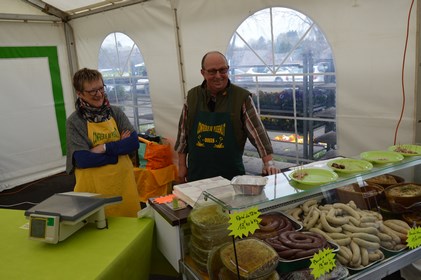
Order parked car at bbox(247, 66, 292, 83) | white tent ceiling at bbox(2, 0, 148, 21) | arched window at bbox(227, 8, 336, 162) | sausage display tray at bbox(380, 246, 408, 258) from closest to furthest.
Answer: sausage display tray at bbox(380, 246, 408, 258)
arched window at bbox(227, 8, 336, 162)
parked car at bbox(247, 66, 292, 83)
white tent ceiling at bbox(2, 0, 148, 21)

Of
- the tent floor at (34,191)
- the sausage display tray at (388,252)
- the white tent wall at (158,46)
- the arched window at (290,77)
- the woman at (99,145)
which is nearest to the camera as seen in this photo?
the sausage display tray at (388,252)

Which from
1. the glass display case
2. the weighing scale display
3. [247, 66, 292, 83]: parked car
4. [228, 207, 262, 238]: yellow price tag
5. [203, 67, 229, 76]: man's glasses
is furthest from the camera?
[247, 66, 292, 83]: parked car

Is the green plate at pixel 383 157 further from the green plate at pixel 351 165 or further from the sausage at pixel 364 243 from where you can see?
the sausage at pixel 364 243

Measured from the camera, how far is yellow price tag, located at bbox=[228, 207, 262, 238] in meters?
1.18

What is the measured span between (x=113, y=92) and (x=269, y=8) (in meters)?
3.41

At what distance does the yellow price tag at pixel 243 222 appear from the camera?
118cm

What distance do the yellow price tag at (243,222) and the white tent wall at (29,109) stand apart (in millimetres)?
5487

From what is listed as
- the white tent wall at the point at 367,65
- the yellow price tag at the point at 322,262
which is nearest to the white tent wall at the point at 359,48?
the white tent wall at the point at 367,65

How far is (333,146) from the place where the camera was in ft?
9.80

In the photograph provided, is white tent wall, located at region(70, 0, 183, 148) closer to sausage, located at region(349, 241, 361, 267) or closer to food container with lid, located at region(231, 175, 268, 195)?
food container with lid, located at region(231, 175, 268, 195)

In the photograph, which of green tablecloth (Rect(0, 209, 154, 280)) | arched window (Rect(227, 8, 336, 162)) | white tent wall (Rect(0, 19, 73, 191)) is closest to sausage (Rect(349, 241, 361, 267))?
green tablecloth (Rect(0, 209, 154, 280))

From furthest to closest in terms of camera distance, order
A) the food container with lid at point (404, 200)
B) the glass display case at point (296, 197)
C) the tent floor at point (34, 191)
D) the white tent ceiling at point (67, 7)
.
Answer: the white tent ceiling at point (67, 7) → the tent floor at point (34, 191) → the food container with lid at point (404, 200) → the glass display case at point (296, 197)

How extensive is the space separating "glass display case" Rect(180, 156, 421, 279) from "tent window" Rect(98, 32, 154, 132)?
3.71 meters

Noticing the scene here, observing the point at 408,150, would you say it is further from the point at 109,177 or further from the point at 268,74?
the point at 109,177
